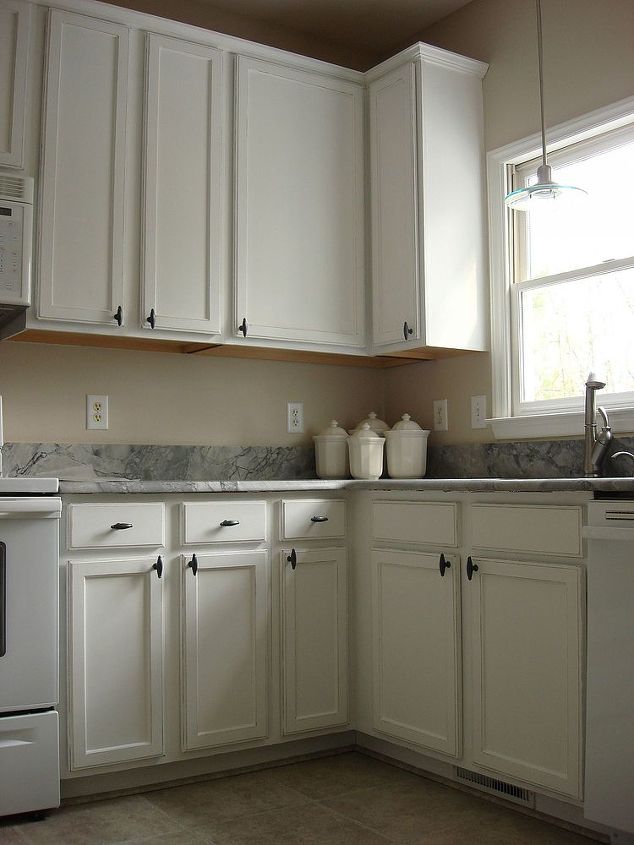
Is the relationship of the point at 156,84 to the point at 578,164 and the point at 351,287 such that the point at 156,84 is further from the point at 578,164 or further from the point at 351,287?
the point at 578,164

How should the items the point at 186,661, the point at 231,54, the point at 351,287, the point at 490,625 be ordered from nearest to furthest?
the point at 490,625 < the point at 186,661 < the point at 231,54 < the point at 351,287

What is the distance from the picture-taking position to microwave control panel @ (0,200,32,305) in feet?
9.12

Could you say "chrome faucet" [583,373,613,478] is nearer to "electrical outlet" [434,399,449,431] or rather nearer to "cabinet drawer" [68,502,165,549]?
"electrical outlet" [434,399,449,431]

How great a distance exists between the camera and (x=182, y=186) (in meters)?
3.20

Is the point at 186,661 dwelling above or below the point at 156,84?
below

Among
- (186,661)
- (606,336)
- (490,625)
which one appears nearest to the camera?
(490,625)

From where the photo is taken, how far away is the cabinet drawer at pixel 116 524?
2.72 metres

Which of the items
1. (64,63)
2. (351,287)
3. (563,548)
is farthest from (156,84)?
(563,548)

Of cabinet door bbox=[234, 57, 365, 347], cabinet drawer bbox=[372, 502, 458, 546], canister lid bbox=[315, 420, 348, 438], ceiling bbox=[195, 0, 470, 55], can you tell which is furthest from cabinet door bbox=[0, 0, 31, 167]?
cabinet drawer bbox=[372, 502, 458, 546]

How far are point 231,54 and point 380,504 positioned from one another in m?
1.66

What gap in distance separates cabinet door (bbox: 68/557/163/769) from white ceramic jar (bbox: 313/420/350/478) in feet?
3.21

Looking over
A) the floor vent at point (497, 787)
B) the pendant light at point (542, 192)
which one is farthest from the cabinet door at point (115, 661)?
the pendant light at point (542, 192)

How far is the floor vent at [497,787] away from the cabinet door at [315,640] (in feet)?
1.66

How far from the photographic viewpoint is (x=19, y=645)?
2562 mm
